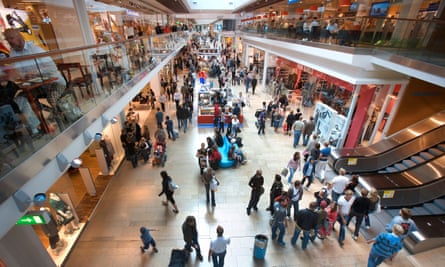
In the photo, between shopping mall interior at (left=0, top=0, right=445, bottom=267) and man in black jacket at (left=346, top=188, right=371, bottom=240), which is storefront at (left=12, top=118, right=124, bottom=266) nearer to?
shopping mall interior at (left=0, top=0, right=445, bottom=267)

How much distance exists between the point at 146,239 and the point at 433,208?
775 centimetres

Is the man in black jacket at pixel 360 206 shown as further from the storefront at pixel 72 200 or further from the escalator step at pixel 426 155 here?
the storefront at pixel 72 200

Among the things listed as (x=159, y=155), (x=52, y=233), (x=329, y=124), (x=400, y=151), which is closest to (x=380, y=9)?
(x=329, y=124)

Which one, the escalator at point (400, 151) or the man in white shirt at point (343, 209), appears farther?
the escalator at point (400, 151)

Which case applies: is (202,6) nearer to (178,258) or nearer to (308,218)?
(308,218)

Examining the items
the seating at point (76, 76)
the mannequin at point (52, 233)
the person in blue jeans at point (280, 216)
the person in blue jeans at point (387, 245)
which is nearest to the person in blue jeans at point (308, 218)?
the person in blue jeans at point (280, 216)

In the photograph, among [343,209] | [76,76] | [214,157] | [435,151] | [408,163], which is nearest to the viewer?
[76,76]

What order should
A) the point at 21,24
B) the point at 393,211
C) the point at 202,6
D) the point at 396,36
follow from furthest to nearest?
the point at 202,6
the point at 396,36
the point at 21,24
the point at 393,211

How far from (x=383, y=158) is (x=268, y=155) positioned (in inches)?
163

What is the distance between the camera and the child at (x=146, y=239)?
15.8 ft

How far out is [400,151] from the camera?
299 inches

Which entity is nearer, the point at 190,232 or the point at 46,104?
the point at 46,104

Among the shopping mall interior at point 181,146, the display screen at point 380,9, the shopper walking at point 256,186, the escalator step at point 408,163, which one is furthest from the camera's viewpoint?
the display screen at point 380,9

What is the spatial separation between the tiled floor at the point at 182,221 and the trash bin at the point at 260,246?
7.4 inches
